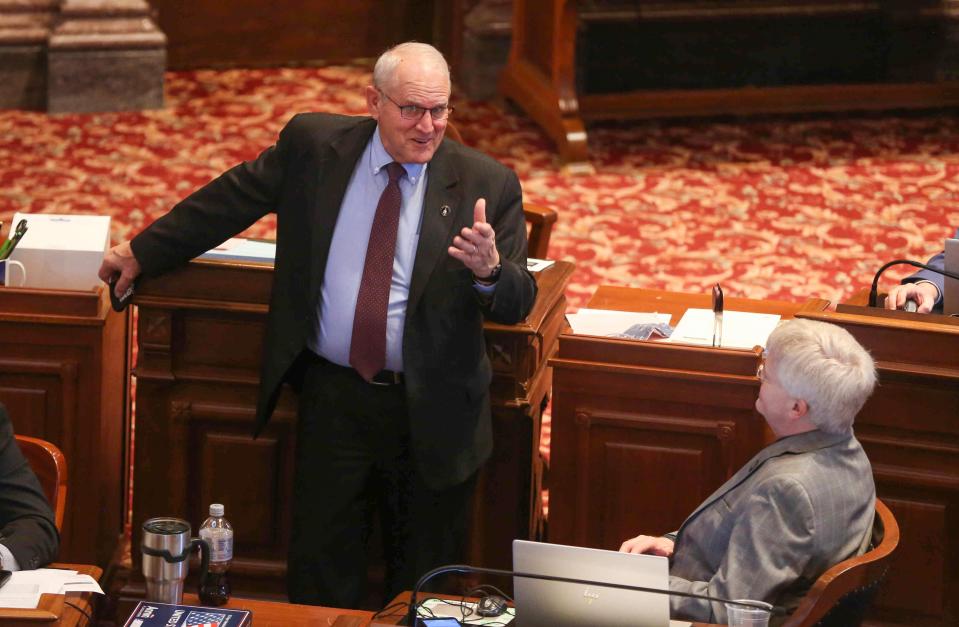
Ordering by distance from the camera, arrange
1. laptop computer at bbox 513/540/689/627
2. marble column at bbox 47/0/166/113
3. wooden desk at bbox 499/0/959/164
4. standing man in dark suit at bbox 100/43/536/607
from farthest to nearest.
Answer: wooden desk at bbox 499/0/959/164 → marble column at bbox 47/0/166/113 → standing man in dark suit at bbox 100/43/536/607 → laptop computer at bbox 513/540/689/627

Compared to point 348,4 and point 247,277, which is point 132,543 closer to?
point 247,277

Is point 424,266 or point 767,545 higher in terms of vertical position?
point 424,266

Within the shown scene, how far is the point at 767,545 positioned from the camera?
116 inches

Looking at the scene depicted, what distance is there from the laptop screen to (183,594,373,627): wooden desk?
39 centimetres

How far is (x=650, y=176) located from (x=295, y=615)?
A: 5.24 m

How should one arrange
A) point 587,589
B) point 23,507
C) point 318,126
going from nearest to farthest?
point 587,589 → point 23,507 → point 318,126

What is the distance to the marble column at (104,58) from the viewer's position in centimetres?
853

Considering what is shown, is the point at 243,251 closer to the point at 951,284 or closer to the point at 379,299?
the point at 379,299

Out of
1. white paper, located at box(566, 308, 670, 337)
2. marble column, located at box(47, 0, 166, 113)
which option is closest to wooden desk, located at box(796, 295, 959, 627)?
white paper, located at box(566, 308, 670, 337)

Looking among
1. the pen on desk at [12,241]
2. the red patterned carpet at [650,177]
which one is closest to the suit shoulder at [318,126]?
the pen on desk at [12,241]

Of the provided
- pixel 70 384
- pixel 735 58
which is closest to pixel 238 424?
pixel 70 384

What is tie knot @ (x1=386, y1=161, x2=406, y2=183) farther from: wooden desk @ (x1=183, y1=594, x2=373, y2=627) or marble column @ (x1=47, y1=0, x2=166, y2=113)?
marble column @ (x1=47, y1=0, x2=166, y2=113)

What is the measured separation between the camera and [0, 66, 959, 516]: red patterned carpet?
6922mm

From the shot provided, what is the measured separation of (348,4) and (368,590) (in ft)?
20.0
